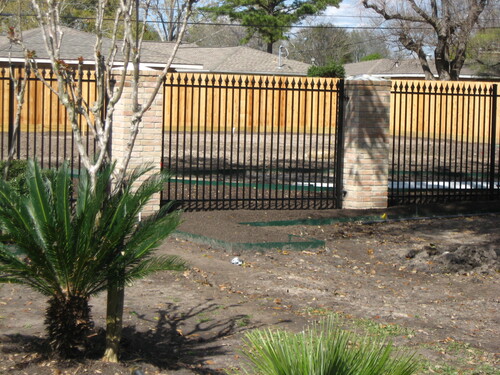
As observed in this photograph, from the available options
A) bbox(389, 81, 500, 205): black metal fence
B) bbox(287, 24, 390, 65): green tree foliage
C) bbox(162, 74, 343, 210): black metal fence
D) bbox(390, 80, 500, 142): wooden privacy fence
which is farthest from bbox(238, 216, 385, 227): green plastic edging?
bbox(287, 24, 390, 65): green tree foliage

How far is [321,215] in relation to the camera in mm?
11469

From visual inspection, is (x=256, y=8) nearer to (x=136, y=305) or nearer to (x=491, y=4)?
(x=491, y=4)

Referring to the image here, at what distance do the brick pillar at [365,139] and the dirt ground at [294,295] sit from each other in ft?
2.23

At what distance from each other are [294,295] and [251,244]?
76.1 inches

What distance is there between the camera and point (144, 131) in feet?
34.6

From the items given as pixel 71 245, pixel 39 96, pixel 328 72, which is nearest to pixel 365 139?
pixel 71 245

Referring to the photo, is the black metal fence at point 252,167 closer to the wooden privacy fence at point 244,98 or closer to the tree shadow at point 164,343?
the wooden privacy fence at point 244,98

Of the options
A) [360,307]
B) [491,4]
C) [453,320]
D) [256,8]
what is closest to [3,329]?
[360,307]

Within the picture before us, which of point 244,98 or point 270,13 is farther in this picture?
point 270,13

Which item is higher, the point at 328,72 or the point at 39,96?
the point at 328,72

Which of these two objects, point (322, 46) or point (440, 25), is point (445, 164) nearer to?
point (440, 25)

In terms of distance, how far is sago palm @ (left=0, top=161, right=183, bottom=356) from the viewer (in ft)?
14.8

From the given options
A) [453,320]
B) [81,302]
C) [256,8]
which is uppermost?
[256,8]

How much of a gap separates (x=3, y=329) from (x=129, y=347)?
1.10 metres
